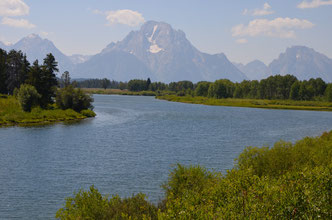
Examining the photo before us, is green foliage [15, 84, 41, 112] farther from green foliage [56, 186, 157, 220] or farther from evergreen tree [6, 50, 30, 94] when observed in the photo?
green foliage [56, 186, 157, 220]

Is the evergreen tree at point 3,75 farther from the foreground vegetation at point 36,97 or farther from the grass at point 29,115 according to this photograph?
the grass at point 29,115

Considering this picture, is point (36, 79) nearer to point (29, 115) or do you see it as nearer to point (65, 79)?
point (65, 79)

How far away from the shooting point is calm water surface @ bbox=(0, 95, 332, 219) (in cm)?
3547

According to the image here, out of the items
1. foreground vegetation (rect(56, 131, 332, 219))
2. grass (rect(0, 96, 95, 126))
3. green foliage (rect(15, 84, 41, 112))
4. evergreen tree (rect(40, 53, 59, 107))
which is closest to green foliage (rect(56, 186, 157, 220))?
Result: foreground vegetation (rect(56, 131, 332, 219))

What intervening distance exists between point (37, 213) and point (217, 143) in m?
45.1

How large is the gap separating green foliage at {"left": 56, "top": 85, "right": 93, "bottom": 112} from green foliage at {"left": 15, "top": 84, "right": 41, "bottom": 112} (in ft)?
30.9

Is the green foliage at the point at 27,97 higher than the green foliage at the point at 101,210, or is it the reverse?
the green foliage at the point at 27,97

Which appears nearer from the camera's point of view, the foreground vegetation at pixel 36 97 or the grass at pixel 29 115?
the grass at pixel 29 115

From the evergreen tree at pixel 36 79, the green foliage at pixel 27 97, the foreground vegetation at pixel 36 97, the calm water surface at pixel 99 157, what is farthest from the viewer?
the evergreen tree at pixel 36 79

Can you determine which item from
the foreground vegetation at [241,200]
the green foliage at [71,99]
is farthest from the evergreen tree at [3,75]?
the foreground vegetation at [241,200]

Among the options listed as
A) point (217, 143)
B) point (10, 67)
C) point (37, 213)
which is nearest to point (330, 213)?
point (37, 213)

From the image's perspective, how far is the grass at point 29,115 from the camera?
9294 cm

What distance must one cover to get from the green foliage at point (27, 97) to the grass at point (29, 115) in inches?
81.8

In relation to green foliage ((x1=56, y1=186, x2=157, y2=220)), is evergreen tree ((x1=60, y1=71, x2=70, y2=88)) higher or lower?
higher
